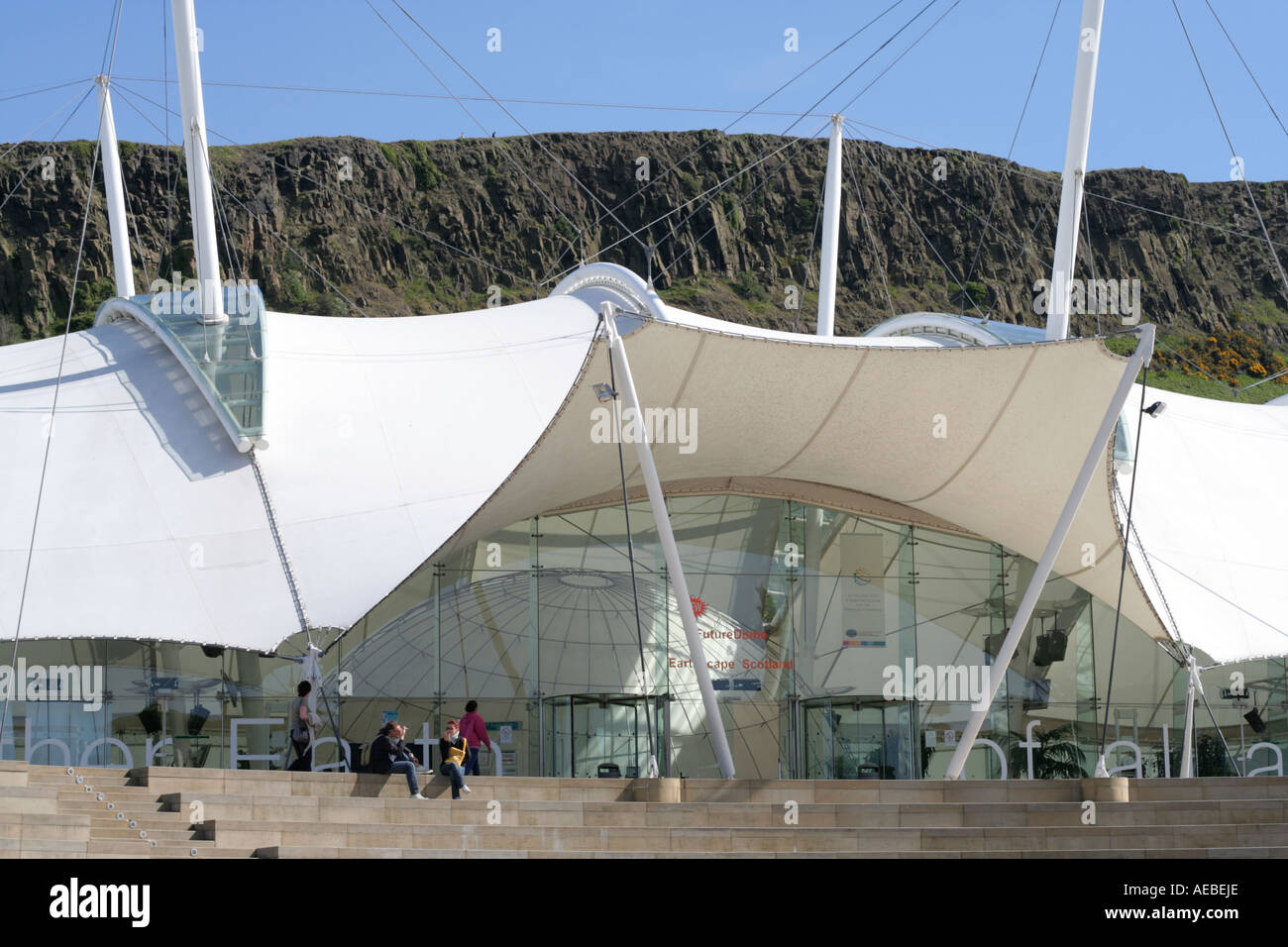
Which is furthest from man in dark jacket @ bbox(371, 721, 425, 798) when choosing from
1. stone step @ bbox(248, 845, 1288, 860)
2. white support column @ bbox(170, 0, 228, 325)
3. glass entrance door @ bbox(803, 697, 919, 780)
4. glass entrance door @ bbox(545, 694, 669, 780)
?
glass entrance door @ bbox(803, 697, 919, 780)

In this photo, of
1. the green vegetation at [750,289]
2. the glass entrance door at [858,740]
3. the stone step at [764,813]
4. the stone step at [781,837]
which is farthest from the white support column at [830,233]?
the green vegetation at [750,289]

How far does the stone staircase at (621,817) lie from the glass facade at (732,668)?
6.79 meters

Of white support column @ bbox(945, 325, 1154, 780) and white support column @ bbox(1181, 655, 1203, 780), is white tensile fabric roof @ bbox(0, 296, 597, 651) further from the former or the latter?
white support column @ bbox(1181, 655, 1203, 780)

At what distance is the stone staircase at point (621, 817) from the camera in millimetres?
11617

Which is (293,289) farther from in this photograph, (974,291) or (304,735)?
(304,735)

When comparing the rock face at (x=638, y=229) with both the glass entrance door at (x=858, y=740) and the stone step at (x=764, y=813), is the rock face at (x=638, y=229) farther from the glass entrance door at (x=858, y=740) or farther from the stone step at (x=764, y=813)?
the stone step at (x=764, y=813)

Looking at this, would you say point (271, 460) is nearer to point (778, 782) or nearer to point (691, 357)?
point (691, 357)

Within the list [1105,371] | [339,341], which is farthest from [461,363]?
[1105,371]

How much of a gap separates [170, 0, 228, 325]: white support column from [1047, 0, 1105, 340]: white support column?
11.5 m

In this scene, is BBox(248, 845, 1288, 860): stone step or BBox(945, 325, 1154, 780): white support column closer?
BBox(248, 845, 1288, 860): stone step

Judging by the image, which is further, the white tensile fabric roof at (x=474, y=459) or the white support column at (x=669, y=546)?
the white tensile fabric roof at (x=474, y=459)

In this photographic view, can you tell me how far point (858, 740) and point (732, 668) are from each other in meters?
2.27

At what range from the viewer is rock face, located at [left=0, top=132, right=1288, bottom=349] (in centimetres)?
8631

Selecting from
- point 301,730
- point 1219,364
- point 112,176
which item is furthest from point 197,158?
point 1219,364
